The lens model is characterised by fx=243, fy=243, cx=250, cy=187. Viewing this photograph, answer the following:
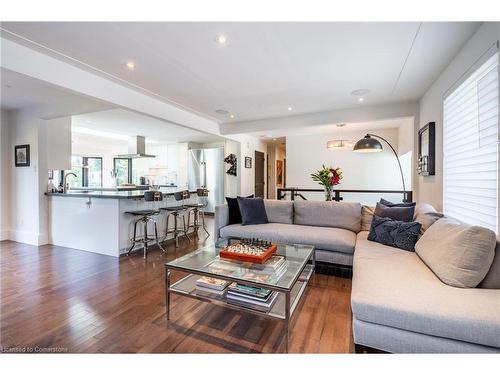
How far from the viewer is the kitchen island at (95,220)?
3623 mm

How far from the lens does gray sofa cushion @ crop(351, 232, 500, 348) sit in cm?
123

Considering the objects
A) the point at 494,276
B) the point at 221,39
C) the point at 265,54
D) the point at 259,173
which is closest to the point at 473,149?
the point at 494,276

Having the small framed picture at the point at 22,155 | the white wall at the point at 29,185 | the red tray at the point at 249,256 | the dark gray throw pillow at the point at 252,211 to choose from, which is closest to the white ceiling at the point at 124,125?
the white wall at the point at 29,185

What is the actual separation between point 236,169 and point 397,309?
584 centimetres

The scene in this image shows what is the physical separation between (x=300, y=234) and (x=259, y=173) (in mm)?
5313

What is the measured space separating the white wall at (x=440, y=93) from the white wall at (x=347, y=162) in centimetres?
253

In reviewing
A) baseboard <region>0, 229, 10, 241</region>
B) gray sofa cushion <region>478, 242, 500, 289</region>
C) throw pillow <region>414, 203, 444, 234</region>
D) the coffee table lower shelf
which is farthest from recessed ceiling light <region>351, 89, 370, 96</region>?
baseboard <region>0, 229, 10, 241</region>

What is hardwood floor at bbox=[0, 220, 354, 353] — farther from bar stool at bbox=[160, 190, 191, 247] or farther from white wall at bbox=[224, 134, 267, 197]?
white wall at bbox=[224, 134, 267, 197]

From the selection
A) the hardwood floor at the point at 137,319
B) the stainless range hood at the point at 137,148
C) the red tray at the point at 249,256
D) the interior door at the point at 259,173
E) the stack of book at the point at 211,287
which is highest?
the stainless range hood at the point at 137,148

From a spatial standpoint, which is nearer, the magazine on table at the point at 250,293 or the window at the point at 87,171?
the magazine on table at the point at 250,293

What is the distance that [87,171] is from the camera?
25.4 feet

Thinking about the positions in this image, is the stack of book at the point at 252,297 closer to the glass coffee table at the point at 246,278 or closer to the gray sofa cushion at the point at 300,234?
the glass coffee table at the point at 246,278
